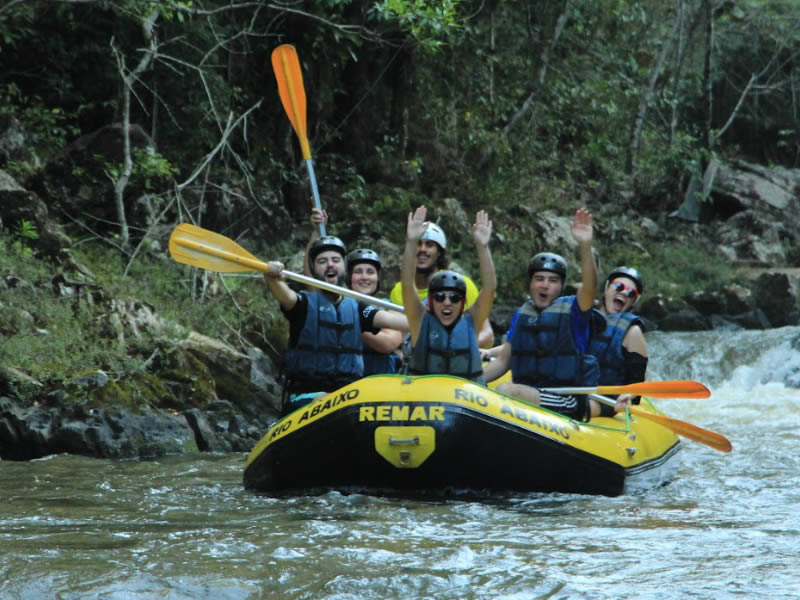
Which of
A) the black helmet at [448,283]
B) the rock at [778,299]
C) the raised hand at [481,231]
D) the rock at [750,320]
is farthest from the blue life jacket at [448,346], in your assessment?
the rock at [778,299]

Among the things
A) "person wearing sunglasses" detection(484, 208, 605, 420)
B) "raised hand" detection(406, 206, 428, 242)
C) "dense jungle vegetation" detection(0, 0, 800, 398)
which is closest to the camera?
"raised hand" detection(406, 206, 428, 242)

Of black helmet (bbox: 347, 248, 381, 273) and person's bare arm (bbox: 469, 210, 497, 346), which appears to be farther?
black helmet (bbox: 347, 248, 381, 273)

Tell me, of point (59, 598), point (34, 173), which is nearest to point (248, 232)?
point (34, 173)

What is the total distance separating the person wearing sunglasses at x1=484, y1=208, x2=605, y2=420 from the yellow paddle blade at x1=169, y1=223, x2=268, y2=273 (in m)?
1.58

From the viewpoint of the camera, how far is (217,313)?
843 cm

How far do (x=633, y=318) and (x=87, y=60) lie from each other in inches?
252

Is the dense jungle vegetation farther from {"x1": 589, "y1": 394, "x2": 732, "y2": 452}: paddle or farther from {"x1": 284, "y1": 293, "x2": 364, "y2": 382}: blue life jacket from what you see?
{"x1": 589, "y1": 394, "x2": 732, "y2": 452}: paddle

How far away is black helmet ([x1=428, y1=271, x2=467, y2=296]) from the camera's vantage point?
4676 mm

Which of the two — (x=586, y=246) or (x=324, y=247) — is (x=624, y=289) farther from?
(x=324, y=247)

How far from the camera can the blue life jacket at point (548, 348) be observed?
5.12 meters

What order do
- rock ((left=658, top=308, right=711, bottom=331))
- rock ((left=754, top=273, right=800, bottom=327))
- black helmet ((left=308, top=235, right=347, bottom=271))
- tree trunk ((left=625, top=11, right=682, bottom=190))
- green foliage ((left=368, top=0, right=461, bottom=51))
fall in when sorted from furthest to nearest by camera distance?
tree trunk ((left=625, top=11, right=682, bottom=190)), rock ((left=754, top=273, right=800, bottom=327)), rock ((left=658, top=308, right=711, bottom=331)), green foliage ((left=368, top=0, right=461, bottom=51)), black helmet ((left=308, top=235, right=347, bottom=271))

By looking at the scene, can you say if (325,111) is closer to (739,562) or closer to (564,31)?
(564,31)

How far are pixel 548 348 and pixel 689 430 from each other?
1180mm

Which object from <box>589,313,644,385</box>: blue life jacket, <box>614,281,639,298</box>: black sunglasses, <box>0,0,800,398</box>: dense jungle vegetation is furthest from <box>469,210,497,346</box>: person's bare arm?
<box>0,0,800,398</box>: dense jungle vegetation
